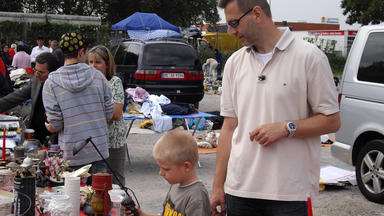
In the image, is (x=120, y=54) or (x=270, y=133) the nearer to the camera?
(x=270, y=133)

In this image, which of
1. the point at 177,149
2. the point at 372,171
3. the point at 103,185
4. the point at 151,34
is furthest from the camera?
the point at 151,34

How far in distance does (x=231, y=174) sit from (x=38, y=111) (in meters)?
2.98

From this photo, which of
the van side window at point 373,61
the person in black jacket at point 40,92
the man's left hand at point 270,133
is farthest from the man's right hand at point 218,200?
the van side window at point 373,61

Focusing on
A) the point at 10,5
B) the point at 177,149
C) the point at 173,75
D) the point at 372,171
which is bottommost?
the point at 372,171

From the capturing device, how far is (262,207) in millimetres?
2555

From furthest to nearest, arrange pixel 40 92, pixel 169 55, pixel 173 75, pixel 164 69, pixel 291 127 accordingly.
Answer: pixel 169 55, pixel 173 75, pixel 164 69, pixel 40 92, pixel 291 127

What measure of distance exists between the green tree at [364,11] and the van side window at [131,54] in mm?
31316

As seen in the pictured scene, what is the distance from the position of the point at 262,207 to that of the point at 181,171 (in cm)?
46

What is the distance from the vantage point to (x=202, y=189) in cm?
270

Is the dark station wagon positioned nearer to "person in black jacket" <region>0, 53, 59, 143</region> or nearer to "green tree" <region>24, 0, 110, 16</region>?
"person in black jacket" <region>0, 53, 59, 143</region>

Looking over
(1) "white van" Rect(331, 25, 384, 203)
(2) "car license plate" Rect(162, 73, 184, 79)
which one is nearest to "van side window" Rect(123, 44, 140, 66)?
(2) "car license plate" Rect(162, 73, 184, 79)

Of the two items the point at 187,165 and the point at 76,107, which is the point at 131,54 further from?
the point at 187,165

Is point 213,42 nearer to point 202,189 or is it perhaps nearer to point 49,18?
point 49,18

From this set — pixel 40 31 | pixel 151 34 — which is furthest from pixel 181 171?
pixel 40 31
